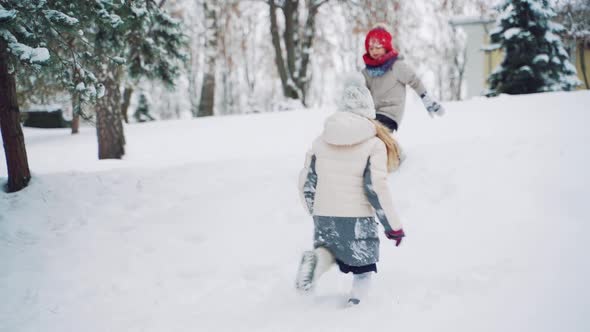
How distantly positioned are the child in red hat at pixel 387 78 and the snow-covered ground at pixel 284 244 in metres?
0.96

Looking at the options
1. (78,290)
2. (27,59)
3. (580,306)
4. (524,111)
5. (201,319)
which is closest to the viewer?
(580,306)

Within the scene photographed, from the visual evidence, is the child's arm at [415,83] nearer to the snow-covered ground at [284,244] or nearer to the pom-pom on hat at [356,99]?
the snow-covered ground at [284,244]

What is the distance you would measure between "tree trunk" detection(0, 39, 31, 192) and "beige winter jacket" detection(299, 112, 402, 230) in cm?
443

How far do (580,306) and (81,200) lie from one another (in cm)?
558

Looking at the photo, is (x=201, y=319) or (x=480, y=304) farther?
(x=201, y=319)

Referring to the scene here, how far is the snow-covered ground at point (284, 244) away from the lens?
3.42m

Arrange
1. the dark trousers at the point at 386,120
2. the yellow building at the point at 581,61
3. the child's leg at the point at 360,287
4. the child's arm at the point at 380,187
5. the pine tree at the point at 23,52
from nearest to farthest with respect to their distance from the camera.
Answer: the child's arm at the point at 380,187 < the child's leg at the point at 360,287 < the pine tree at the point at 23,52 < the dark trousers at the point at 386,120 < the yellow building at the point at 581,61

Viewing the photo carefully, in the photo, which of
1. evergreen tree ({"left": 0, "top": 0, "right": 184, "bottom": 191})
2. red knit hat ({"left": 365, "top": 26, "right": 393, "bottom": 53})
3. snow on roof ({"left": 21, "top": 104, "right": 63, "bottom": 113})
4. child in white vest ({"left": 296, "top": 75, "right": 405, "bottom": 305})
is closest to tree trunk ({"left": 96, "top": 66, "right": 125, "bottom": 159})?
evergreen tree ({"left": 0, "top": 0, "right": 184, "bottom": 191})

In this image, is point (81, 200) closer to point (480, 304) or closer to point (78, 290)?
point (78, 290)

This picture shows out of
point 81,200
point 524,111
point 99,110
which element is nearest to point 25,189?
point 81,200

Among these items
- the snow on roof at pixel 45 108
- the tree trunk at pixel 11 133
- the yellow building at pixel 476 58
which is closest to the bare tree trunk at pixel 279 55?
the snow on roof at pixel 45 108

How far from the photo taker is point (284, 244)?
4832 mm

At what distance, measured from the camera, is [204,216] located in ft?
18.0

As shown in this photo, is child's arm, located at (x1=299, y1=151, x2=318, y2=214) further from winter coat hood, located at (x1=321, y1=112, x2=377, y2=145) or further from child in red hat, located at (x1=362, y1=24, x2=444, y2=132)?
child in red hat, located at (x1=362, y1=24, x2=444, y2=132)
